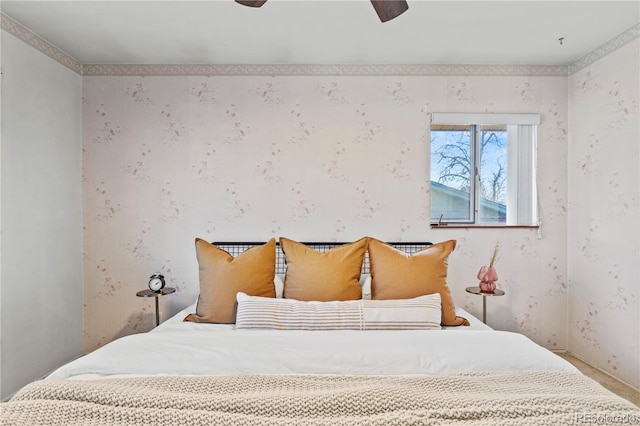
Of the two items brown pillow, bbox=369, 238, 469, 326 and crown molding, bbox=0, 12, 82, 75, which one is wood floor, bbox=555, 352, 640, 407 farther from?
crown molding, bbox=0, 12, 82, 75

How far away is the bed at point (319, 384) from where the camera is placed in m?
1.12

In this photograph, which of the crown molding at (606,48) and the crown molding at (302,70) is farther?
the crown molding at (302,70)

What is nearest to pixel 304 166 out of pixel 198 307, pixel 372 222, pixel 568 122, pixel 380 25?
pixel 372 222

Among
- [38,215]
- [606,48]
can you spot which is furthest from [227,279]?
[606,48]

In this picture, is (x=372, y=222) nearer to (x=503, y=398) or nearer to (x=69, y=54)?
(x=503, y=398)

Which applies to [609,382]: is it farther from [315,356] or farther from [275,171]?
[275,171]

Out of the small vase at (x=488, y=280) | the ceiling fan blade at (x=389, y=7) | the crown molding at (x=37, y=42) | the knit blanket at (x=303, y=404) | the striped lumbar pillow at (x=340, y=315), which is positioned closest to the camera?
the knit blanket at (x=303, y=404)

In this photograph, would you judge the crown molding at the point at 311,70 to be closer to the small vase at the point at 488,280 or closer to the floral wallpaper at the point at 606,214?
the floral wallpaper at the point at 606,214

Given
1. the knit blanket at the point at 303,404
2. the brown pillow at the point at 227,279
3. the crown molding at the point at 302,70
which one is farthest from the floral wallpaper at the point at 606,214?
the brown pillow at the point at 227,279

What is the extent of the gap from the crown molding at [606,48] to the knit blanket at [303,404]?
2380 millimetres

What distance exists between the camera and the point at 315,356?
1.62 meters

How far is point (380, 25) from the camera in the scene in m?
2.50

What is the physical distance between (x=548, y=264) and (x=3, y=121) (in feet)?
13.1

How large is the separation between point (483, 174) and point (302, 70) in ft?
5.66
